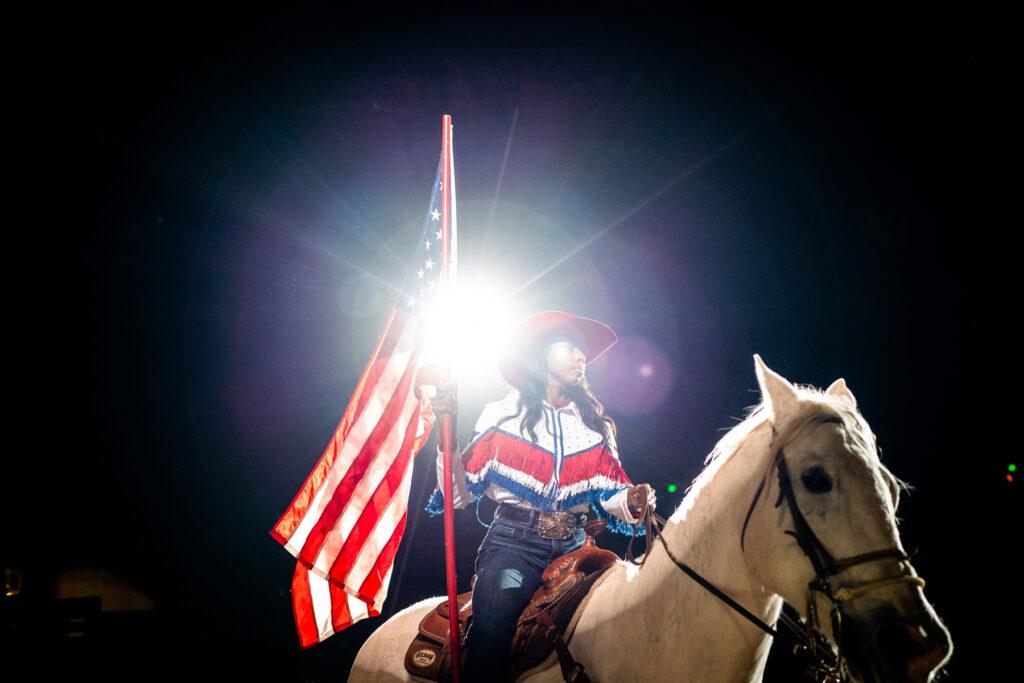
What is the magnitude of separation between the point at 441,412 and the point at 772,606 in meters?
1.64

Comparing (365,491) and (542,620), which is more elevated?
(365,491)

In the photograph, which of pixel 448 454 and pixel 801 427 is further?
pixel 448 454

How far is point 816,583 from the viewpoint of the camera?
1.31 m

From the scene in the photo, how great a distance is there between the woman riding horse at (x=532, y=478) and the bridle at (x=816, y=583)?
695 millimetres

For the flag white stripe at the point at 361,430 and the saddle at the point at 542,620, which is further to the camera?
the flag white stripe at the point at 361,430

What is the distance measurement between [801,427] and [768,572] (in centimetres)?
48

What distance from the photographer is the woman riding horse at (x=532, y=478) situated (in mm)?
2229

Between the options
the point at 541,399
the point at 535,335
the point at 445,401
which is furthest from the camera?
the point at 535,335

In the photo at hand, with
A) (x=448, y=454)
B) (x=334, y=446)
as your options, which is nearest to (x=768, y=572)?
(x=448, y=454)

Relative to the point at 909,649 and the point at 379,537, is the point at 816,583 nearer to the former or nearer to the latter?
the point at 909,649

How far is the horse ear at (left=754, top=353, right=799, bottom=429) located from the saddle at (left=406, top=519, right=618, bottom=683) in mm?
1097

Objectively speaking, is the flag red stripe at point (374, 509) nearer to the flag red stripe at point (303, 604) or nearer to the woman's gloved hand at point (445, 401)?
the flag red stripe at point (303, 604)

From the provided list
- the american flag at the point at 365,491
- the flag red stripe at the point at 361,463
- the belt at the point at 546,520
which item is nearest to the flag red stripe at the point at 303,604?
the american flag at the point at 365,491

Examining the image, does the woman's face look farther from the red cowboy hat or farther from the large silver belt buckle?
the large silver belt buckle
